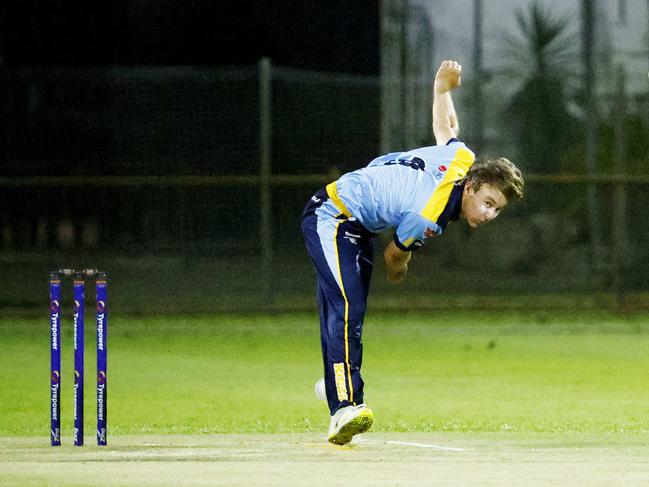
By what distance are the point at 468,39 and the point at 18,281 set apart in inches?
238

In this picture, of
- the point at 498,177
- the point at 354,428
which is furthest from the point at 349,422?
the point at 498,177

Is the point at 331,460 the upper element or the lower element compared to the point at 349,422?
lower

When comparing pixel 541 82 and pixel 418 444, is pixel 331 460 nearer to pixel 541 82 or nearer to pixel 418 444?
pixel 418 444

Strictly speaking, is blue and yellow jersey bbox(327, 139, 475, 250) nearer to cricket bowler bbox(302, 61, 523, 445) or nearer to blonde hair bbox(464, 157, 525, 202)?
cricket bowler bbox(302, 61, 523, 445)

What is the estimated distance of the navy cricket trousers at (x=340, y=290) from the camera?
7738mm

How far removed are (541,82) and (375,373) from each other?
7.17 meters

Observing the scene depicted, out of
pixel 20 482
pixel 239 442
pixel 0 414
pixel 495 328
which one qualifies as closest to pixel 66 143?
pixel 495 328

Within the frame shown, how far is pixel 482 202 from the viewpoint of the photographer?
756cm

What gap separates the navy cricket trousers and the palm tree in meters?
10.5

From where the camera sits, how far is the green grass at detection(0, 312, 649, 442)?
30.9 feet

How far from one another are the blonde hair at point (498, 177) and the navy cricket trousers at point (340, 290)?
68 cm

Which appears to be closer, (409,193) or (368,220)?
(409,193)

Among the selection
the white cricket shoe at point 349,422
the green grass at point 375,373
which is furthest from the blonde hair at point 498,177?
the green grass at point 375,373

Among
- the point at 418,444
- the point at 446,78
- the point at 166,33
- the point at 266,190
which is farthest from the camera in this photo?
the point at 166,33
